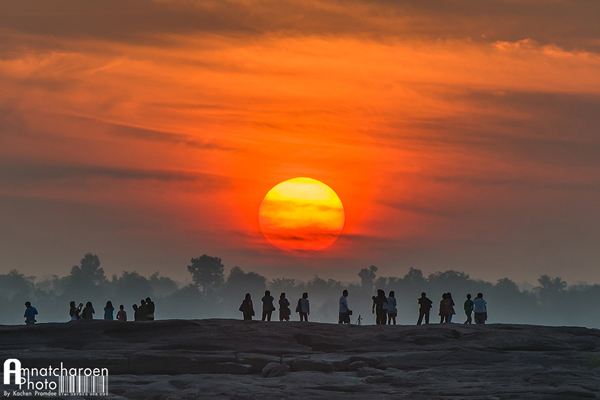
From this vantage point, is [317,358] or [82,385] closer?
[82,385]

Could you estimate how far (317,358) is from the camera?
26078 mm

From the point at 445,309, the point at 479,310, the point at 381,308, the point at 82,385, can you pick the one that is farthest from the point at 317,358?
the point at 479,310

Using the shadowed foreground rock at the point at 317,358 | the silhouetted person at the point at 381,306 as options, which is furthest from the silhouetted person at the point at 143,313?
the silhouetted person at the point at 381,306

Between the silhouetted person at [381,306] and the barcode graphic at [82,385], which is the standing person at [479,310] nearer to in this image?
the silhouetted person at [381,306]

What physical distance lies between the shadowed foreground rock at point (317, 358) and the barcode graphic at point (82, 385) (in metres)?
0.48

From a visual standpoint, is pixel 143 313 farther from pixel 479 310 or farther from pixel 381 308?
pixel 479 310

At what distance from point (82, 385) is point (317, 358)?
338 inches

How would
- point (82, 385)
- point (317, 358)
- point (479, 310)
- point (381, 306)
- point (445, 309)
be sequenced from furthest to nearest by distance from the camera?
point (445, 309) < point (479, 310) < point (381, 306) < point (317, 358) < point (82, 385)

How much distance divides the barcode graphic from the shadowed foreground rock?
18.8 inches

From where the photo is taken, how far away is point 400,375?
23.5 metres

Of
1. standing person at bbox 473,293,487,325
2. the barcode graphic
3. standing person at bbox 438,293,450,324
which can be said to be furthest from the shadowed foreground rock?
standing person at bbox 438,293,450,324

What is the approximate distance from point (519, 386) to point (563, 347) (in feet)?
29.2

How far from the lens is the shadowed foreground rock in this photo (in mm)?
21344

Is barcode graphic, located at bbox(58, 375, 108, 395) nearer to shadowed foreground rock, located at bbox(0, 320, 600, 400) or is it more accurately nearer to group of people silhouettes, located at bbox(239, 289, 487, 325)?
shadowed foreground rock, located at bbox(0, 320, 600, 400)
